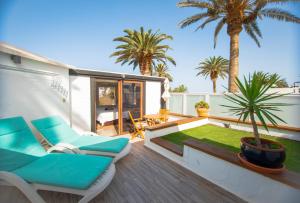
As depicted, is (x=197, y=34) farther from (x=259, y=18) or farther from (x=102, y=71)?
(x=102, y=71)

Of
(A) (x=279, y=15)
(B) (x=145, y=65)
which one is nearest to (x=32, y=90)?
(B) (x=145, y=65)

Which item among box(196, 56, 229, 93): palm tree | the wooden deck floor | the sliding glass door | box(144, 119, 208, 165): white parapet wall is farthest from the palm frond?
box(196, 56, 229, 93): palm tree

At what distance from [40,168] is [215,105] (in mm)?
7599

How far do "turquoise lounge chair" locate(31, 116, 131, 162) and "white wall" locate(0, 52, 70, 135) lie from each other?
50 centimetres

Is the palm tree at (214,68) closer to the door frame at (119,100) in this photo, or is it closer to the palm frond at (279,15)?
the palm frond at (279,15)

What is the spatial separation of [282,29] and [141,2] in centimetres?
659

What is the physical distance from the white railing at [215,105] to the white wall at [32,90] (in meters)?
5.27

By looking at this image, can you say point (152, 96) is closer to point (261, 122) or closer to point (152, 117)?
point (152, 117)

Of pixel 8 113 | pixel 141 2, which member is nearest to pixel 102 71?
pixel 8 113

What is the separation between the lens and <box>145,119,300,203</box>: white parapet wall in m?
1.85

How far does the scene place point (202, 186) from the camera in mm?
2506

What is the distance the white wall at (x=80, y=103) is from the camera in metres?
4.77

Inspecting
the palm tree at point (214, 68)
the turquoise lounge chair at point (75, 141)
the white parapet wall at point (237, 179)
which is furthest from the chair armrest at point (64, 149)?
the palm tree at point (214, 68)

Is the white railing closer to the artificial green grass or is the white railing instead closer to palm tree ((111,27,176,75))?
the artificial green grass
